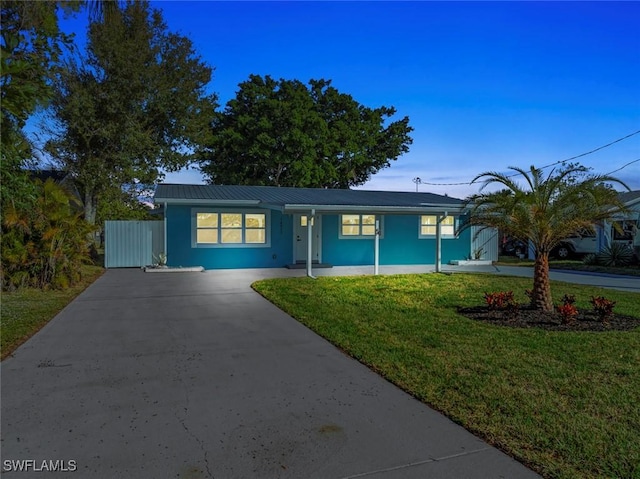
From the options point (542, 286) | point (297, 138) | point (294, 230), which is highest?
point (297, 138)

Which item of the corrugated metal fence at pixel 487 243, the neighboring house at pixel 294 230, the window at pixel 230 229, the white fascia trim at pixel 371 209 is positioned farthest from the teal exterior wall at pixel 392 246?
the window at pixel 230 229

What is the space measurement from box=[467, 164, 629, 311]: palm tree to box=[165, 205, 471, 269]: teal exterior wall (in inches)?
335

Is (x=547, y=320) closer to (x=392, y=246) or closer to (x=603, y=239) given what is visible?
(x=392, y=246)

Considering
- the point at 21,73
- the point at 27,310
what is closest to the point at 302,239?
the point at 27,310

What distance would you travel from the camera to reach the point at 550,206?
7199mm

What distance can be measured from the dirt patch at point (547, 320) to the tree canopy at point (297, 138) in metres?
20.1

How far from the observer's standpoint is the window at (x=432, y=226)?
54.0 feet

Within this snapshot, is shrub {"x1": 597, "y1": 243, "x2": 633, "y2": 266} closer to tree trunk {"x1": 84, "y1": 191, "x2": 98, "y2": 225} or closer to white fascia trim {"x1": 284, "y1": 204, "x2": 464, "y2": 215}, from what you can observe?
white fascia trim {"x1": 284, "y1": 204, "x2": 464, "y2": 215}

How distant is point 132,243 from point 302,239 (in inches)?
228

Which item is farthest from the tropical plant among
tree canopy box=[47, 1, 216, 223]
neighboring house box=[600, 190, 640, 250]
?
neighboring house box=[600, 190, 640, 250]

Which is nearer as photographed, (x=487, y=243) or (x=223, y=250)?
(x=223, y=250)

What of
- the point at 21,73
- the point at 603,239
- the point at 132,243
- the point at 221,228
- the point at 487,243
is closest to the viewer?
the point at 21,73

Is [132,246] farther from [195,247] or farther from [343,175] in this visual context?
[343,175]

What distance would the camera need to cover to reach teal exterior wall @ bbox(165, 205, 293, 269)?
13898 mm
